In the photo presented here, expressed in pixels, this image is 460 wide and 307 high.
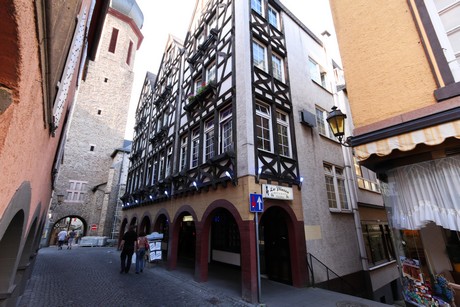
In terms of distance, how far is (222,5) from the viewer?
1088 cm

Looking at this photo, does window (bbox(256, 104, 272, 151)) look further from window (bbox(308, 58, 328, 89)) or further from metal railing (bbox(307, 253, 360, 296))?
window (bbox(308, 58, 328, 89))

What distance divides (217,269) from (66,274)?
6037 millimetres

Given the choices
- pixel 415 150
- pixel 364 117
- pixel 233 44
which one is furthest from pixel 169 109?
pixel 415 150

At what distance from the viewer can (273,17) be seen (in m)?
11.0

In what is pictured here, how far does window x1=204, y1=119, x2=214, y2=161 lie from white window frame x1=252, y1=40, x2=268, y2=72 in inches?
115

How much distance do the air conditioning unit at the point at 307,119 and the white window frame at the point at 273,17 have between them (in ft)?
15.3

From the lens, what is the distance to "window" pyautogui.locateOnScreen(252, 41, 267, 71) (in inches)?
356

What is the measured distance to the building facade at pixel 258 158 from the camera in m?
7.36

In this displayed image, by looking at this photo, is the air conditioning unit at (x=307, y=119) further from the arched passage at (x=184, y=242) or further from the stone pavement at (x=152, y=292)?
the arched passage at (x=184, y=242)

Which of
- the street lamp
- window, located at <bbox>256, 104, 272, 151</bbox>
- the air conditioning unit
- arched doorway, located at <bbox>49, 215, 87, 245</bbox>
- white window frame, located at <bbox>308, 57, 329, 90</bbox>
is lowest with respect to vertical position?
arched doorway, located at <bbox>49, 215, 87, 245</bbox>

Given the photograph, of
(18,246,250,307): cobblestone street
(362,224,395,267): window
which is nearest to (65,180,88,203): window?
(18,246,250,307): cobblestone street

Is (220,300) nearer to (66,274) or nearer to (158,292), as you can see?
(158,292)

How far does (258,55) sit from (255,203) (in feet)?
20.3

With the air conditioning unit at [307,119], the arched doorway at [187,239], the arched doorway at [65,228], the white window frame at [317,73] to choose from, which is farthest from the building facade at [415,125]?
the arched doorway at [65,228]
